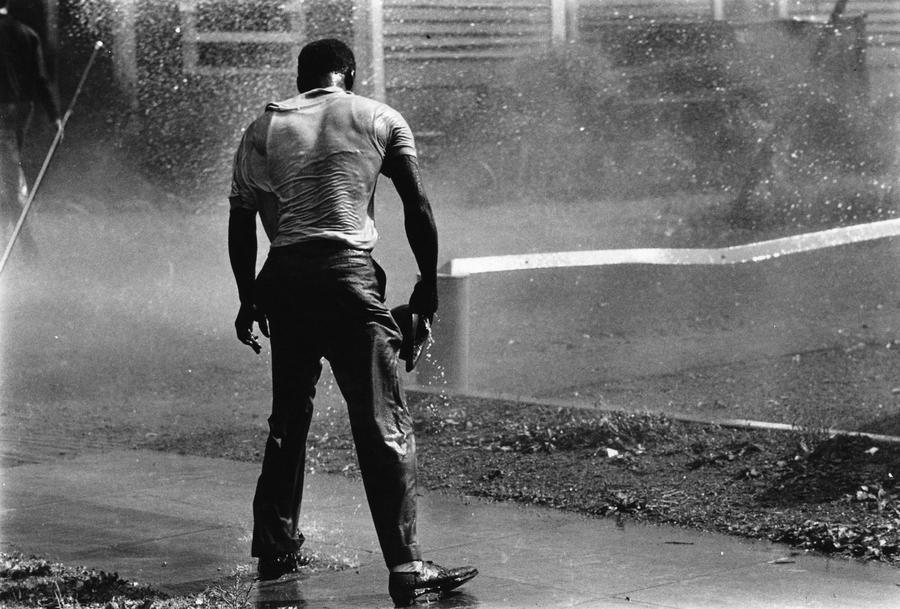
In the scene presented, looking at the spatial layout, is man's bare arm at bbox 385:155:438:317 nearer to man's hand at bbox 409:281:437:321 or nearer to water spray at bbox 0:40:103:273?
man's hand at bbox 409:281:437:321

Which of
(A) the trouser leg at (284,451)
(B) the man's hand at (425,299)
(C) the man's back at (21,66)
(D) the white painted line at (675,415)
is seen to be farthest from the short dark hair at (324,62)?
(C) the man's back at (21,66)

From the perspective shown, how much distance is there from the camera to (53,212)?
14.0 meters

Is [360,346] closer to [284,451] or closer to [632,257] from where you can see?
[284,451]

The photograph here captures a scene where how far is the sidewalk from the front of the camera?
4.75 metres

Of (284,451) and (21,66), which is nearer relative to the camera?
(284,451)

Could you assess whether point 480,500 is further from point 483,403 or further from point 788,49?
point 788,49

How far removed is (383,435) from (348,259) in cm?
55

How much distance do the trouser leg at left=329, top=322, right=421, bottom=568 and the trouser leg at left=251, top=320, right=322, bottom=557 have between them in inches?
8.1

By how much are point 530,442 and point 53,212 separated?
810 centimetres

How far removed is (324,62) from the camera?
499cm

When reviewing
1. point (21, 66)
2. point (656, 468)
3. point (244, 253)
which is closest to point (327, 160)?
point (244, 253)

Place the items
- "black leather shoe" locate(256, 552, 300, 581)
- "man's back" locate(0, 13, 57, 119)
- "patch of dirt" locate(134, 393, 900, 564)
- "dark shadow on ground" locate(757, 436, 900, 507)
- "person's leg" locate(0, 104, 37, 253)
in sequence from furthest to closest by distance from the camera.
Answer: "man's back" locate(0, 13, 57, 119)
"person's leg" locate(0, 104, 37, 253)
"dark shadow on ground" locate(757, 436, 900, 507)
"patch of dirt" locate(134, 393, 900, 564)
"black leather shoe" locate(256, 552, 300, 581)

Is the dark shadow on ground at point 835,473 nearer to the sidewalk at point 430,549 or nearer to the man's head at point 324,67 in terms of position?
the sidewalk at point 430,549

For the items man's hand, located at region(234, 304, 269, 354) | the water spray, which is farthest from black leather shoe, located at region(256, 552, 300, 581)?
the water spray
